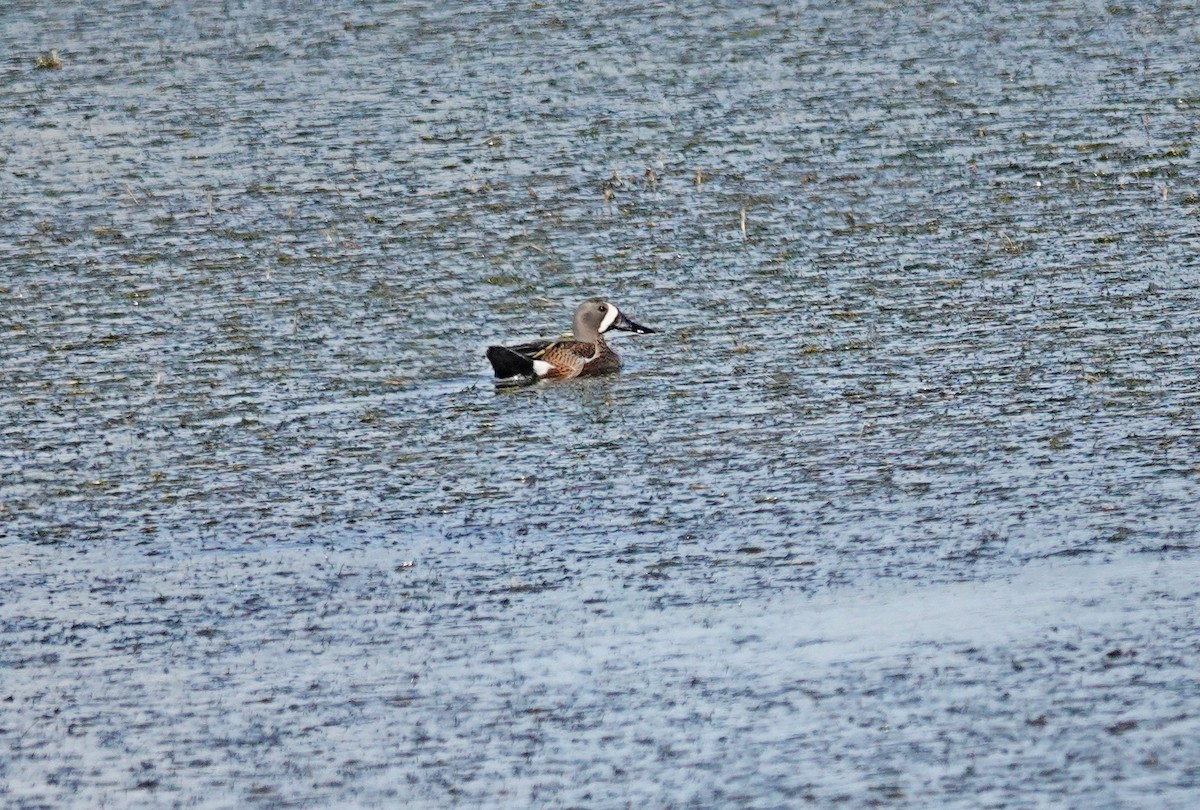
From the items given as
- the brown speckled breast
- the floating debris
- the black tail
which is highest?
the floating debris

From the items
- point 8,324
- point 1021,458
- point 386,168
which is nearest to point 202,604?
point 1021,458

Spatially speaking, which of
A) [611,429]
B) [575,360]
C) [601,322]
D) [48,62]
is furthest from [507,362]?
[48,62]

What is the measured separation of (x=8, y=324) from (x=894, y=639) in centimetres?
726

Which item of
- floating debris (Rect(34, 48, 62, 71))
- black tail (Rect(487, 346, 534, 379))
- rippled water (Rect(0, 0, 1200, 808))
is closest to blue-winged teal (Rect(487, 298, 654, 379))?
black tail (Rect(487, 346, 534, 379))

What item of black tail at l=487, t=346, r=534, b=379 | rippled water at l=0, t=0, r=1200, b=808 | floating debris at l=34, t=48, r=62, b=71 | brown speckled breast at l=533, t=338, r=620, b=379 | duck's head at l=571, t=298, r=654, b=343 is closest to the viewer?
rippled water at l=0, t=0, r=1200, b=808

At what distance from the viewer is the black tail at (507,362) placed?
Result: 11.5 m

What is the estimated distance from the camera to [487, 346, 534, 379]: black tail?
11484 mm

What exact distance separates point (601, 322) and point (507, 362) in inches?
31.9

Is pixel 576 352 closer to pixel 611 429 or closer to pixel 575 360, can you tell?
pixel 575 360

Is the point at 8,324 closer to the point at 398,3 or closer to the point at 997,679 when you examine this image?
the point at 997,679

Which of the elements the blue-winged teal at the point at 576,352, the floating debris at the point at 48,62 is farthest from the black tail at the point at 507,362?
the floating debris at the point at 48,62

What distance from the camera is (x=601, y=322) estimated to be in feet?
39.7

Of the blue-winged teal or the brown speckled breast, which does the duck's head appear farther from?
the brown speckled breast

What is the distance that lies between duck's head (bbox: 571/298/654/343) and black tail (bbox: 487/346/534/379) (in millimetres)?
539
